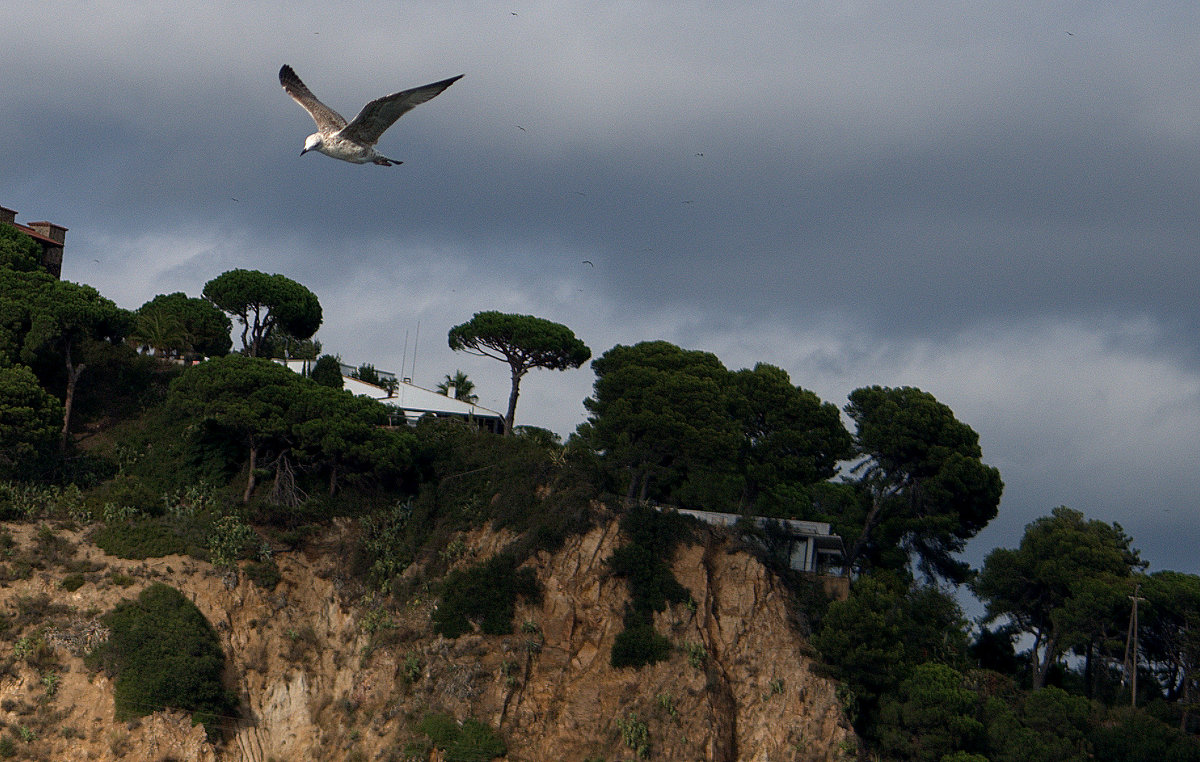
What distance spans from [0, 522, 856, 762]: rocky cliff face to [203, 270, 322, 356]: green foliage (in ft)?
51.5

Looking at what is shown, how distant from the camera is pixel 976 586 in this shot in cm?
4881

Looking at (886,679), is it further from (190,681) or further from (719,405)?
(190,681)

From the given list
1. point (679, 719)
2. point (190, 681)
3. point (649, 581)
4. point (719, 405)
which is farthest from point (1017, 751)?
point (190, 681)

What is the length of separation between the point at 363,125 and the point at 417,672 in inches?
895

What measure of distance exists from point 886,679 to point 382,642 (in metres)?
16.2

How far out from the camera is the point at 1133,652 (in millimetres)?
45688

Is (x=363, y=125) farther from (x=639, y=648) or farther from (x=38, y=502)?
(x=38, y=502)

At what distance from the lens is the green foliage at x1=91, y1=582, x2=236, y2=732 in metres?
37.7

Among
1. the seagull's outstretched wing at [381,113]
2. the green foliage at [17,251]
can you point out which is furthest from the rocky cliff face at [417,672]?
the seagull's outstretched wing at [381,113]

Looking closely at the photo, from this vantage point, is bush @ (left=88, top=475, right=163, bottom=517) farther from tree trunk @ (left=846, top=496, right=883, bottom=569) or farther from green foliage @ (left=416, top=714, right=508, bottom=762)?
tree trunk @ (left=846, top=496, right=883, bottom=569)

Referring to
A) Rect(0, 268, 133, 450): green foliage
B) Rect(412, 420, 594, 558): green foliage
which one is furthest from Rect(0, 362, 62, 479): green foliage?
Rect(412, 420, 594, 558): green foliage

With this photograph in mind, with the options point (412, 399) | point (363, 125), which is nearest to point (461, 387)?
point (412, 399)

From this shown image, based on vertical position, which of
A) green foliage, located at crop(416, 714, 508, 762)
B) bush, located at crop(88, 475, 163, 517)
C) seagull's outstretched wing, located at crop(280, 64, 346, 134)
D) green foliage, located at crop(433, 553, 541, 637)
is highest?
seagull's outstretched wing, located at crop(280, 64, 346, 134)

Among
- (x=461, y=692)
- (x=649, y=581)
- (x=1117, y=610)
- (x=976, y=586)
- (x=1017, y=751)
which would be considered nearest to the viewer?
(x=1017, y=751)
